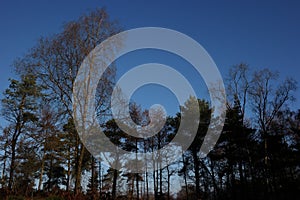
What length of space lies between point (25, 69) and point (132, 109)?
11076 millimetres

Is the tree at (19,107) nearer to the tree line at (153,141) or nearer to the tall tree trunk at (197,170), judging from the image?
the tree line at (153,141)

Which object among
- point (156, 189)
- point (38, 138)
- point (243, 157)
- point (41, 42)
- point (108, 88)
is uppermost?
point (41, 42)

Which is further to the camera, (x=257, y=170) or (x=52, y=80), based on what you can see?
(x=257, y=170)

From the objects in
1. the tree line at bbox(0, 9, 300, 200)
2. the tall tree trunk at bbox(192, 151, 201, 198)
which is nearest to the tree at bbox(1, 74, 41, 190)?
the tree line at bbox(0, 9, 300, 200)

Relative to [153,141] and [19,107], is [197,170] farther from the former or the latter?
[19,107]

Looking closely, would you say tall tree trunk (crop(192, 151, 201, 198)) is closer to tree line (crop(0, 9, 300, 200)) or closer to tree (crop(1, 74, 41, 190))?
tree line (crop(0, 9, 300, 200))

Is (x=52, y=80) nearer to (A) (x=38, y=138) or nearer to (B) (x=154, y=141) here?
(A) (x=38, y=138)

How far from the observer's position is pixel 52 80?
1265 centimetres

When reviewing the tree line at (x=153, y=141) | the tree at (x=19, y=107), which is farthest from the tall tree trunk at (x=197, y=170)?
the tree at (x=19, y=107)

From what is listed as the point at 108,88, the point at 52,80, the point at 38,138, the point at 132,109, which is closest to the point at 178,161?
the point at 132,109

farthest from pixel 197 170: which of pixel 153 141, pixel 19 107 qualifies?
pixel 19 107

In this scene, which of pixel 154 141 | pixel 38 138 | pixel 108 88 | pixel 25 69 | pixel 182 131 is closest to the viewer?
pixel 25 69

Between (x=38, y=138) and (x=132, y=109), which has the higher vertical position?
(x=132, y=109)

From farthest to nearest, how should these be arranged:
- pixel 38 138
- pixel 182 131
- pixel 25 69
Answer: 1. pixel 182 131
2. pixel 38 138
3. pixel 25 69
